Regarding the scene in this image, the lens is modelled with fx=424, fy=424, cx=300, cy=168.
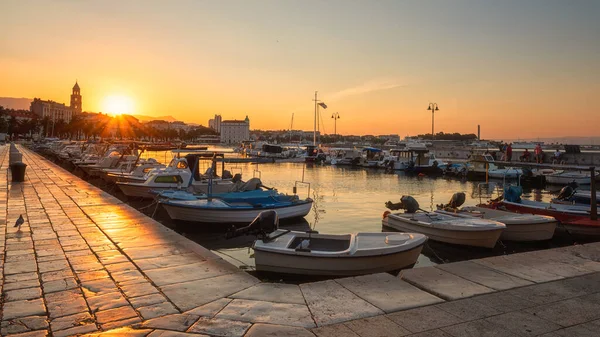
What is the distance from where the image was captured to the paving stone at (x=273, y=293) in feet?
18.7

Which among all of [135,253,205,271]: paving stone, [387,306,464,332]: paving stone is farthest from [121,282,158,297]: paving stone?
[387,306,464,332]: paving stone

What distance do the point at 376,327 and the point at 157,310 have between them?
268 centimetres

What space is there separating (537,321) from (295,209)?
Result: 43.5 ft

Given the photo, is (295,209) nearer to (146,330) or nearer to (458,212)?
(458,212)

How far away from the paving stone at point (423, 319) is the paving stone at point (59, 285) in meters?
4.56

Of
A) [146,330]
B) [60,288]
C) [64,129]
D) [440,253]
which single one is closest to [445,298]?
[146,330]

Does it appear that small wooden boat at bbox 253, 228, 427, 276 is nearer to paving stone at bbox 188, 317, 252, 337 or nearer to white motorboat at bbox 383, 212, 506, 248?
white motorboat at bbox 383, 212, 506, 248

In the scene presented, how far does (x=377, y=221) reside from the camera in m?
19.4

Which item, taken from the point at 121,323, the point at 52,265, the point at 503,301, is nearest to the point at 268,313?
the point at 121,323

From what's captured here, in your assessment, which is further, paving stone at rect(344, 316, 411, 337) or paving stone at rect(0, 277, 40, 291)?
paving stone at rect(0, 277, 40, 291)

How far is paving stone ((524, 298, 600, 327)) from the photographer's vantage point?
502cm

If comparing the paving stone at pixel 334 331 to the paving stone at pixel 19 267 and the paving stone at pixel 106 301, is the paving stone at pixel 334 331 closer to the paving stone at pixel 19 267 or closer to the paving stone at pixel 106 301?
the paving stone at pixel 106 301

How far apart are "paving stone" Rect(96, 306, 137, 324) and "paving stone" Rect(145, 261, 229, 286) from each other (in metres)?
1.05

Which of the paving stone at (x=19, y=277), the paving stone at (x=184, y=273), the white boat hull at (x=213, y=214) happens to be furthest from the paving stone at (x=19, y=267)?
the white boat hull at (x=213, y=214)
